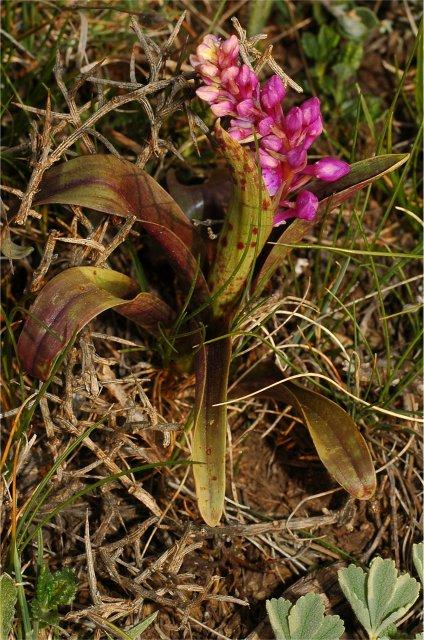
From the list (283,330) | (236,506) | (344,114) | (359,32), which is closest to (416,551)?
(236,506)

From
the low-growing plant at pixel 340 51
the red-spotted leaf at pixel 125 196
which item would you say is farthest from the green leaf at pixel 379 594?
the low-growing plant at pixel 340 51

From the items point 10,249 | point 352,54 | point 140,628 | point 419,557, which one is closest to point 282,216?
point 10,249

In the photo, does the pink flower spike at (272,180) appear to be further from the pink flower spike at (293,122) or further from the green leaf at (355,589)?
the green leaf at (355,589)

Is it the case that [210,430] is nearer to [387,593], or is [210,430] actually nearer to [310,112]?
[387,593]

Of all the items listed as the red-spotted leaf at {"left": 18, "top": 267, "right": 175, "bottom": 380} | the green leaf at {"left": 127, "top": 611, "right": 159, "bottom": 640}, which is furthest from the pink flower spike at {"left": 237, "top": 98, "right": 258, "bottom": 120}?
the green leaf at {"left": 127, "top": 611, "right": 159, "bottom": 640}

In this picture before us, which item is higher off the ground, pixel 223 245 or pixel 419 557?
pixel 223 245

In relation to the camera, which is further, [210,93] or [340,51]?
[340,51]

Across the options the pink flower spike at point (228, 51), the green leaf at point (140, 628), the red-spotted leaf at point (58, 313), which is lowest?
A: the green leaf at point (140, 628)
